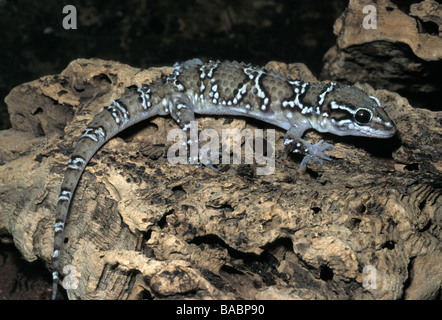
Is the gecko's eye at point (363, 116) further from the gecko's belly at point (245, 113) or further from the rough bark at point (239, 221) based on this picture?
the gecko's belly at point (245, 113)

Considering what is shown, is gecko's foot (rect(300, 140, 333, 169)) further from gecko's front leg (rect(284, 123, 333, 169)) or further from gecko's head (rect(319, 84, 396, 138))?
gecko's head (rect(319, 84, 396, 138))

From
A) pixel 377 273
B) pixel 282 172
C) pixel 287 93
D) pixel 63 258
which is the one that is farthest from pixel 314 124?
pixel 63 258

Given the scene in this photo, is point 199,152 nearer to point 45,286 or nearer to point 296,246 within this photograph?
point 296,246

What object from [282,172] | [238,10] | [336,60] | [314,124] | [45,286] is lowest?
[45,286]

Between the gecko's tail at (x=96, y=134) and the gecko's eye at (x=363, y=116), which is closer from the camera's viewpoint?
the gecko's tail at (x=96, y=134)

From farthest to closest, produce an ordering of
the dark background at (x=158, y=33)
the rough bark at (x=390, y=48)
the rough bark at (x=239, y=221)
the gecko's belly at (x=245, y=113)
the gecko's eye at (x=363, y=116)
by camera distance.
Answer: the dark background at (x=158, y=33), the gecko's belly at (x=245, y=113), the rough bark at (x=390, y=48), the gecko's eye at (x=363, y=116), the rough bark at (x=239, y=221)

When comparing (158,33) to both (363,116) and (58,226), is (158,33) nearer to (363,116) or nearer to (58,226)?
(363,116)

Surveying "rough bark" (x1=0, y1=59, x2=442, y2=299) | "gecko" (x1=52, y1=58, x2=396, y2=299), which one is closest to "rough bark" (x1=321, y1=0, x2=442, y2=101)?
"gecko" (x1=52, y1=58, x2=396, y2=299)

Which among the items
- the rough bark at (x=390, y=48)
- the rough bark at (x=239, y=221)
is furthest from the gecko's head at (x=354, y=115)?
the rough bark at (x=390, y=48)

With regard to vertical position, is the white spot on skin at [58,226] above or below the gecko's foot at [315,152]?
below
